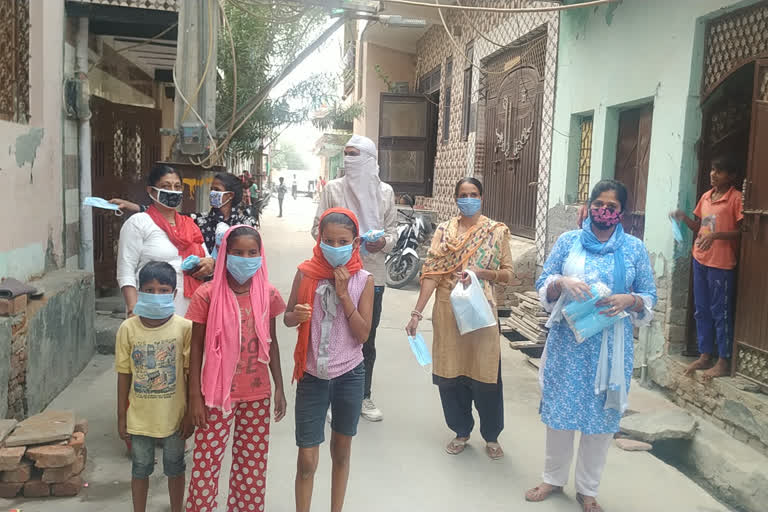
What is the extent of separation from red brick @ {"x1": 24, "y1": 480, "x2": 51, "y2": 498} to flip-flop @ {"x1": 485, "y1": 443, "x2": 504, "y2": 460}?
2348mm

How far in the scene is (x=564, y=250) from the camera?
3.31 m

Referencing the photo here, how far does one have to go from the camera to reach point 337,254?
108 inches

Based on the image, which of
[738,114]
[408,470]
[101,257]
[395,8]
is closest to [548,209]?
[738,114]

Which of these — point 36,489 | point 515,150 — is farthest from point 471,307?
point 515,150

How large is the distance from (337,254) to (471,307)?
1123 mm

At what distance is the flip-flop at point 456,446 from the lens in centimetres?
393

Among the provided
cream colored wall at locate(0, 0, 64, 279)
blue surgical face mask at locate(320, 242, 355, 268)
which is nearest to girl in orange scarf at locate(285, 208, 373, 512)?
blue surgical face mask at locate(320, 242, 355, 268)

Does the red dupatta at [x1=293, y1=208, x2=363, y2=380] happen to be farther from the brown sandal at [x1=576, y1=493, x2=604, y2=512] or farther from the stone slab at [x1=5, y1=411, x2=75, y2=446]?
the brown sandal at [x1=576, y1=493, x2=604, y2=512]

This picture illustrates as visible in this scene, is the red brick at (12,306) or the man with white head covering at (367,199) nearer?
the red brick at (12,306)

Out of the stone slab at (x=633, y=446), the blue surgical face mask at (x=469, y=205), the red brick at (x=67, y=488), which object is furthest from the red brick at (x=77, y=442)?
the stone slab at (x=633, y=446)

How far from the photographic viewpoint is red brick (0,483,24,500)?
10.3 feet

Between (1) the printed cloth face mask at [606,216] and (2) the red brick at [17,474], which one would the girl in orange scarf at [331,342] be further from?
(2) the red brick at [17,474]

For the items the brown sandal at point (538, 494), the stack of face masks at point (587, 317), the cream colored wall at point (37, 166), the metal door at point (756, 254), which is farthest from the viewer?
the cream colored wall at point (37, 166)

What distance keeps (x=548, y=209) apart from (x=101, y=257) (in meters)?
5.06
